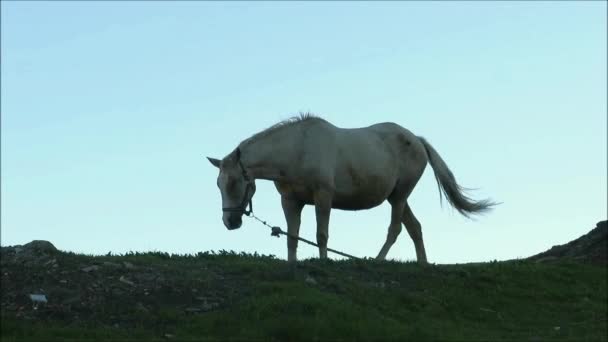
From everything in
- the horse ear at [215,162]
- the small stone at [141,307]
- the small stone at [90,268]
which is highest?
the horse ear at [215,162]

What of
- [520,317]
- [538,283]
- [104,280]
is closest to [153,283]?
[104,280]

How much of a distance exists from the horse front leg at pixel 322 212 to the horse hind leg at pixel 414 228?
3.00m

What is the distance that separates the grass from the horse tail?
1973 millimetres

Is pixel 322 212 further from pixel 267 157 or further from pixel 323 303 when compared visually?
pixel 323 303

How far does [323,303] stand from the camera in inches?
559

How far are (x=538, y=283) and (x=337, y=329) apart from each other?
23.0ft

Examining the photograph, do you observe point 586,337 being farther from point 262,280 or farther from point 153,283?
point 153,283

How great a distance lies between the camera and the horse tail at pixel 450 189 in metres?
21.3

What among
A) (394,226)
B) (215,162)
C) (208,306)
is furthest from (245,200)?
(394,226)

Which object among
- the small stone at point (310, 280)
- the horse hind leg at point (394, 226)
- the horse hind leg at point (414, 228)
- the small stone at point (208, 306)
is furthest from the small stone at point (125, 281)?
the horse hind leg at point (414, 228)

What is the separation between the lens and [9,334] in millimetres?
13391

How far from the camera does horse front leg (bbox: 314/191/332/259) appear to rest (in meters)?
17.8

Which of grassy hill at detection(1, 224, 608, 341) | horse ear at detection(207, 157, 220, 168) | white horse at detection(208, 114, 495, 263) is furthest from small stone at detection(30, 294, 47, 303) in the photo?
horse ear at detection(207, 157, 220, 168)

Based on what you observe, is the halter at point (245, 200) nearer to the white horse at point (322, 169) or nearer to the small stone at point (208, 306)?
the white horse at point (322, 169)
